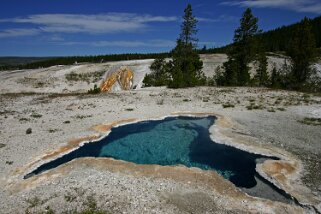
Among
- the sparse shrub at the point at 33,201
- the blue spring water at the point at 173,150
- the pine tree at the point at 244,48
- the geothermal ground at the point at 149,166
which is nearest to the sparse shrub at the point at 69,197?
the geothermal ground at the point at 149,166

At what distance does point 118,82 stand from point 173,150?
3543cm

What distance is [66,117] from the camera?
83.5 feet

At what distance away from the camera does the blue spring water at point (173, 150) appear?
15203 mm

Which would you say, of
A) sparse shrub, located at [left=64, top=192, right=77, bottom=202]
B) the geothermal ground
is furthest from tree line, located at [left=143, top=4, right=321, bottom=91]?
sparse shrub, located at [left=64, top=192, right=77, bottom=202]

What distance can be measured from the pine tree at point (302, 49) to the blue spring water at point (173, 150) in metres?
25.7

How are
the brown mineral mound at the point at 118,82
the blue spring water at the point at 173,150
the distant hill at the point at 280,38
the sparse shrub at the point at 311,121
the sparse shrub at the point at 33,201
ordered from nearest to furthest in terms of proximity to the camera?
the sparse shrub at the point at 33,201
the blue spring water at the point at 173,150
the sparse shrub at the point at 311,121
the brown mineral mound at the point at 118,82
the distant hill at the point at 280,38

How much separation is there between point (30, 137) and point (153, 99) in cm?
1699

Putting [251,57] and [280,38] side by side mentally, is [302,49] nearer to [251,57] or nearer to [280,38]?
→ [251,57]

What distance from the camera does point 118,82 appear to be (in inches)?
2047

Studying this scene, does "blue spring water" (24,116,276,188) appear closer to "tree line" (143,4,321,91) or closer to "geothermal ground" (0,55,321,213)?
"geothermal ground" (0,55,321,213)

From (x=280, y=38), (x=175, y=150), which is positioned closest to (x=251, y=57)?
(x=175, y=150)

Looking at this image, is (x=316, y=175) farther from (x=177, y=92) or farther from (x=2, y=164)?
(x=177, y=92)

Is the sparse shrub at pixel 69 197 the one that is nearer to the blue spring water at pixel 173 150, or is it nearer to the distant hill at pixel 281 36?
the blue spring water at pixel 173 150

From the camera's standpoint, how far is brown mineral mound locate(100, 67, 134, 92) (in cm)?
5030
